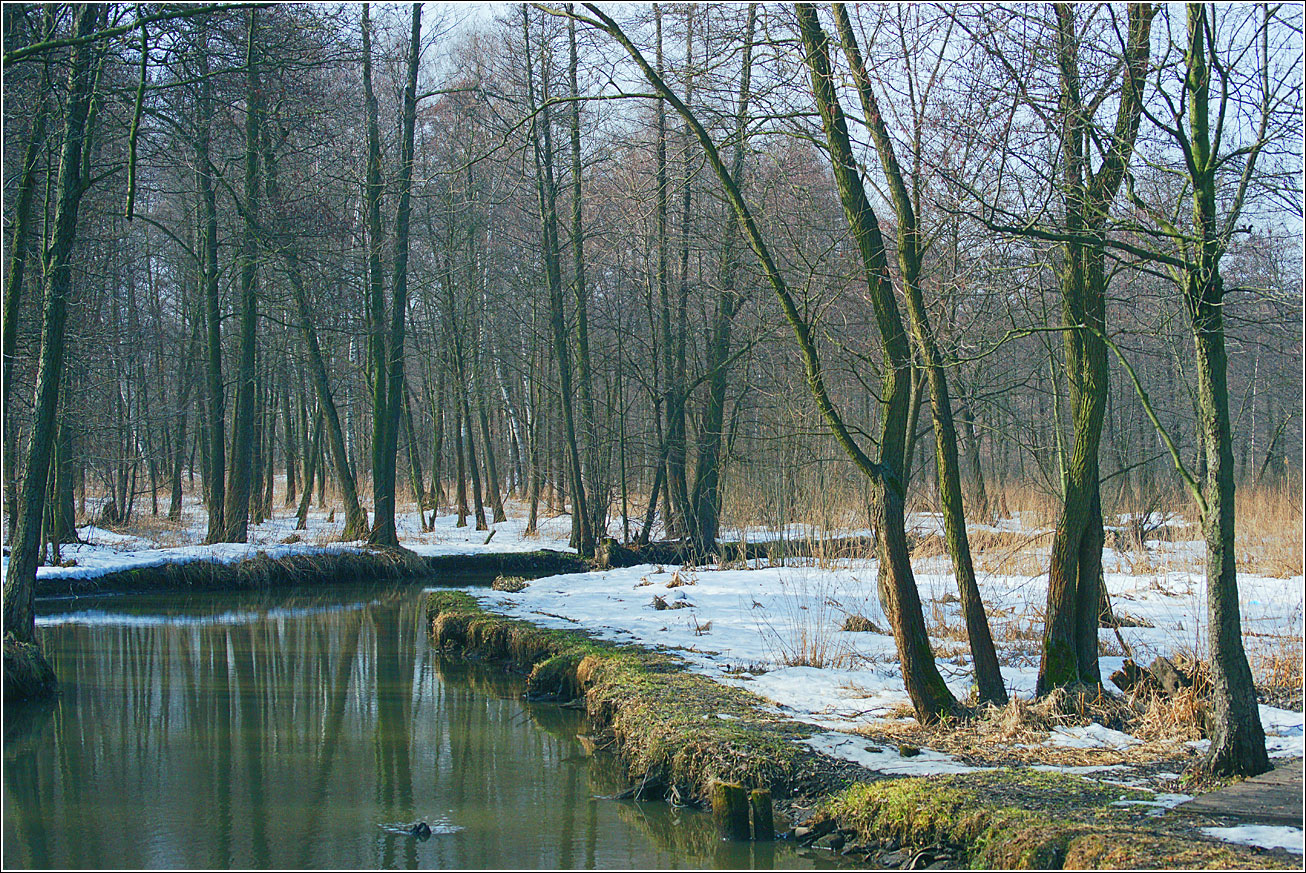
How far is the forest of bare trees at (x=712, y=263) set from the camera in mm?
4922

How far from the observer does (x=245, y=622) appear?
1245 centimetres

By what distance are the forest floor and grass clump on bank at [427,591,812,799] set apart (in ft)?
0.89

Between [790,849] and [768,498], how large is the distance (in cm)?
1135

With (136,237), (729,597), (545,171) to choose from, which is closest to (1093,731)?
(729,597)

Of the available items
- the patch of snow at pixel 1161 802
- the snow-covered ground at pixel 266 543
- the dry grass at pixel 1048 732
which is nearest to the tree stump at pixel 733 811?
the dry grass at pixel 1048 732

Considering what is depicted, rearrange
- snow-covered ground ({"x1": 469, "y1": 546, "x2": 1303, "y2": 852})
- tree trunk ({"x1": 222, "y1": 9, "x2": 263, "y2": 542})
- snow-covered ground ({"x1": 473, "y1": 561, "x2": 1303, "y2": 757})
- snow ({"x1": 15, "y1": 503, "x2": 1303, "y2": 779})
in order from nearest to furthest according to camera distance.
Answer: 1. snow-covered ground ({"x1": 469, "y1": 546, "x2": 1303, "y2": 852})
2. snow ({"x1": 15, "y1": 503, "x2": 1303, "y2": 779})
3. snow-covered ground ({"x1": 473, "y1": 561, "x2": 1303, "y2": 757})
4. tree trunk ({"x1": 222, "y1": 9, "x2": 263, "y2": 542})

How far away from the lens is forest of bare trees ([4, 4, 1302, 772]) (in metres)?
4.92

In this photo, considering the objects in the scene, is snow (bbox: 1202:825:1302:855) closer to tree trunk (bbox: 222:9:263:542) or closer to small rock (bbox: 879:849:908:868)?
small rock (bbox: 879:849:908:868)

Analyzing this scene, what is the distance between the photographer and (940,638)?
848cm

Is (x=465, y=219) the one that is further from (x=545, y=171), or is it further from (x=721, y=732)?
(x=721, y=732)

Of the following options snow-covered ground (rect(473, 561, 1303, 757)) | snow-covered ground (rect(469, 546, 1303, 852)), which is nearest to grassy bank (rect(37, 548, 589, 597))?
snow-covered ground (rect(469, 546, 1303, 852))

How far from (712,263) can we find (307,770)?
13736 millimetres

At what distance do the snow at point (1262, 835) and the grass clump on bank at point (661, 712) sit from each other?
203 cm

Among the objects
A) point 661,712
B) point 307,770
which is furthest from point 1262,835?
point 307,770
